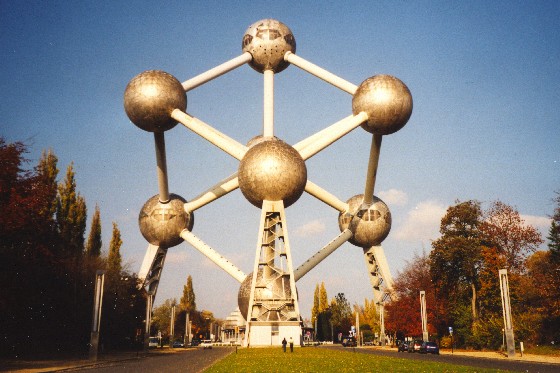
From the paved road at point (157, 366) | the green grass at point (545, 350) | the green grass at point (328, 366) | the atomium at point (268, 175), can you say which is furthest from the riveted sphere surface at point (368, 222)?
the green grass at point (328, 366)

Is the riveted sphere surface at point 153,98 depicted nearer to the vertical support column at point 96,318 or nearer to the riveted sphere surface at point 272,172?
the riveted sphere surface at point 272,172

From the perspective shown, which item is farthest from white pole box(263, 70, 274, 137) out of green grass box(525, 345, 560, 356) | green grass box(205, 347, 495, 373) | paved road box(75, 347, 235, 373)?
green grass box(205, 347, 495, 373)

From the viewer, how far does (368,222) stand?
45.5 m

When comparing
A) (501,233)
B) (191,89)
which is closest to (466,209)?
(501,233)

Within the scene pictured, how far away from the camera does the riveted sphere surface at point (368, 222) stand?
45.6 meters

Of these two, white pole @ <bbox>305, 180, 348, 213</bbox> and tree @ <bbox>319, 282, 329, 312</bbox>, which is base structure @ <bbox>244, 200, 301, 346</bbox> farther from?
tree @ <bbox>319, 282, 329, 312</bbox>

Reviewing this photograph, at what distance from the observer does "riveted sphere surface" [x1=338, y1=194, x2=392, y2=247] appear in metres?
45.6

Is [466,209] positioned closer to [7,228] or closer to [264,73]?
[264,73]

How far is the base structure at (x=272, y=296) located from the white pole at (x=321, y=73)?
10371 mm

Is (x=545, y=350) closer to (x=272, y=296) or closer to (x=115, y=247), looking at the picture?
(x=272, y=296)

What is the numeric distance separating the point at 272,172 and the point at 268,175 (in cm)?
29

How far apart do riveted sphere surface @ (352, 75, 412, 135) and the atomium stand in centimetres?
7

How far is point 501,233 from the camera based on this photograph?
3772 cm

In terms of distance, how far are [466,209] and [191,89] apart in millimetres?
22222
